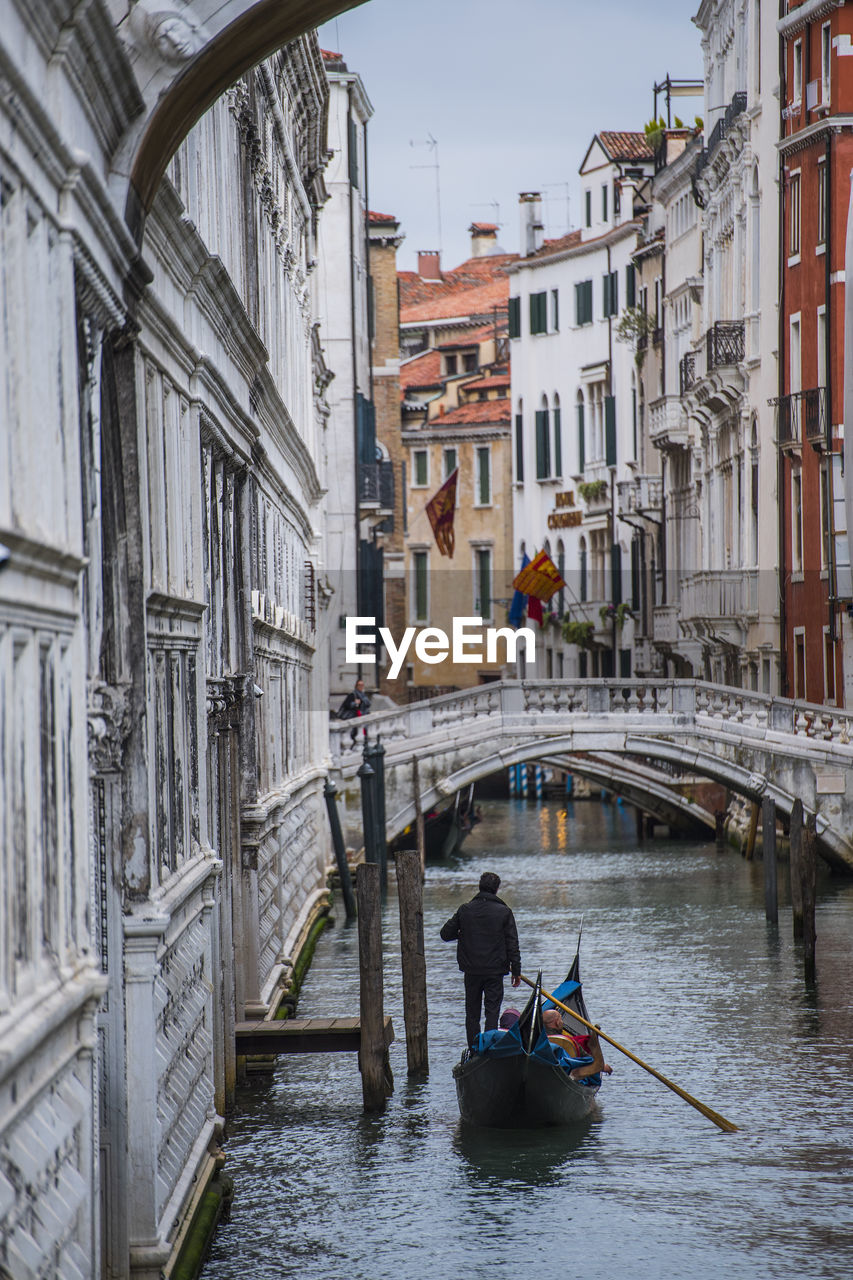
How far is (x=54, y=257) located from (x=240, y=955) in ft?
30.0

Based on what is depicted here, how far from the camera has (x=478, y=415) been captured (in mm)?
54219

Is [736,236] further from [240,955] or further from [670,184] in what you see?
[240,955]

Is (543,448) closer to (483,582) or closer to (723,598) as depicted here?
(483,582)

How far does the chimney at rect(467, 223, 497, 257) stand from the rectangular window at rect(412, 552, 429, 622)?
46.5ft

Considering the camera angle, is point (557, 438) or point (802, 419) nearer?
point (802, 419)

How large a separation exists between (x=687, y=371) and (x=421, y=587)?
1940 centimetres

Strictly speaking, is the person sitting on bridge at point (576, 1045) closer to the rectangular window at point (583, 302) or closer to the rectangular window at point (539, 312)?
the rectangular window at point (583, 302)

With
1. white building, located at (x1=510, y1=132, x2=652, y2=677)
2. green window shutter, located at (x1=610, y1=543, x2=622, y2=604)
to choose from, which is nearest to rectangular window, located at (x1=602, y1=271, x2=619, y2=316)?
white building, located at (x1=510, y1=132, x2=652, y2=677)

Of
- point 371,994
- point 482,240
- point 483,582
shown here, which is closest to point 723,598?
point 371,994

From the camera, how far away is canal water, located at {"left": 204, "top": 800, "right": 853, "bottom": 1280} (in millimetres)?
10250

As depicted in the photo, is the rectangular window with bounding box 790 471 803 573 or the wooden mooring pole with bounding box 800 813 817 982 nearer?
the wooden mooring pole with bounding box 800 813 817 982

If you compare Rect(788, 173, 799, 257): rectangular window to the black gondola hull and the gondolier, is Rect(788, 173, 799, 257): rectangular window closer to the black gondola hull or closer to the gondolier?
the gondolier

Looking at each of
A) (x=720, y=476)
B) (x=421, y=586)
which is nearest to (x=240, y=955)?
(x=720, y=476)

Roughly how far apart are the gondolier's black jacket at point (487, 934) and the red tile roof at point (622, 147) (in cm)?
3490
